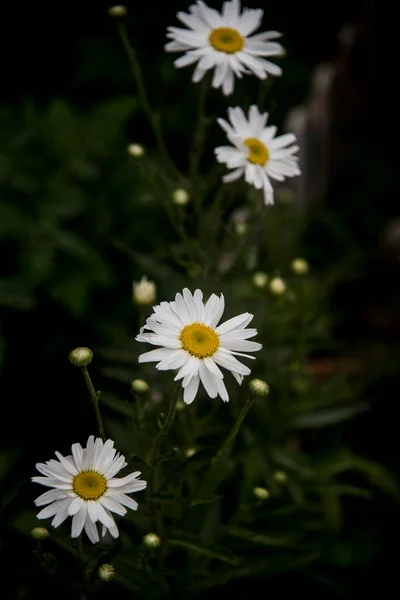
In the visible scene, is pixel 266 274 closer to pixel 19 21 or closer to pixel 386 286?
pixel 386 286

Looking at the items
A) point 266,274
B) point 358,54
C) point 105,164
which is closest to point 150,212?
point 105,164

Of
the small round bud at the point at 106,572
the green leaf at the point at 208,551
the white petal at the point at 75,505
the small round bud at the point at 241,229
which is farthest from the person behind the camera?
the small round bud at the point at 241,229

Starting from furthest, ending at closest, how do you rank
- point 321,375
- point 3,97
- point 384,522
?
point 3,97 < point 321,375 < point 384,522

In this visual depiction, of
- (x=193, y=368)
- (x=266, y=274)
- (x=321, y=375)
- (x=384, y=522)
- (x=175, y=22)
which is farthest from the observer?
(x=175, y=22)

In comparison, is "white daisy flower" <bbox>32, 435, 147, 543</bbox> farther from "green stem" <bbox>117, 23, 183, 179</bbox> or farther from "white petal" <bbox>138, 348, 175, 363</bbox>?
"green stem" <bbox>117, 23, 183, 179</bbox>

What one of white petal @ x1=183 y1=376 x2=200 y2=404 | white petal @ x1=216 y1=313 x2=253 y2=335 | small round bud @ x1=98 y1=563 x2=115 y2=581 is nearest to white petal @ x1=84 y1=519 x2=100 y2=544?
small round bud @ x1=98 y1=563 x2=115 y2=581

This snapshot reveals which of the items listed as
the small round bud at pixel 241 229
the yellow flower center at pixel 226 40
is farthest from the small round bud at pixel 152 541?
the yellow flower center at pixel 226 40

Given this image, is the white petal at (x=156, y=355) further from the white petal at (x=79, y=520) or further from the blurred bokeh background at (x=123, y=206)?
the blurred bokeh background at (x=123, y=206)
